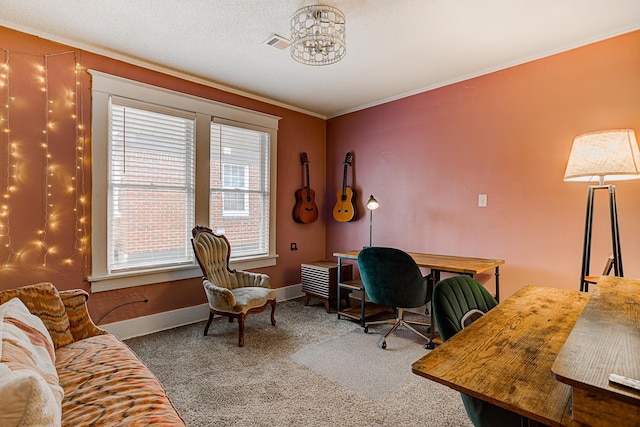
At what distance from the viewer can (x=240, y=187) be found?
3889 mm

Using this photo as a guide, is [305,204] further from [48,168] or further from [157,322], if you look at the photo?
[48,168]

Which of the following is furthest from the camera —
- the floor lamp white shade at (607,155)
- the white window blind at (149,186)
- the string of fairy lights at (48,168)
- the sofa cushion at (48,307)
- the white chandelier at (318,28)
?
the white window blind at (149,186)

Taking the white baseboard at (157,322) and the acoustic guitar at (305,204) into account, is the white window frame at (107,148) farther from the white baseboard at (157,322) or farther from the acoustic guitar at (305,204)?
the acoustic guitar at (305,204)

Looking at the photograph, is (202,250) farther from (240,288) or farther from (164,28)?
(164,28)

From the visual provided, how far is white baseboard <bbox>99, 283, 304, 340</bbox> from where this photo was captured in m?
2.99

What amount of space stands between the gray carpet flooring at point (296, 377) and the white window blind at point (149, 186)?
0.78m

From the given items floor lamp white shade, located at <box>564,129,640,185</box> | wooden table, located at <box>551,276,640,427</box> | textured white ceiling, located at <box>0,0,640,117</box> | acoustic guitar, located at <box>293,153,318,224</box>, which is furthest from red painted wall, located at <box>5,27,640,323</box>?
wooden table, located at <box>551,276,640,427</box>

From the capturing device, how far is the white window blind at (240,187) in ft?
12.1

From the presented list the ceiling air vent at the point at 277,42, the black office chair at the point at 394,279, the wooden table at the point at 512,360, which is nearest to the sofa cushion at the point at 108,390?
the wooden table at the point at 512,360

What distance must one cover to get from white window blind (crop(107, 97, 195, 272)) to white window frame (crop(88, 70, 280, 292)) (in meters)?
0.06

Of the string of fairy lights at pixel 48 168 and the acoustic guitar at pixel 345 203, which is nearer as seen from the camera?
the string of fairy lights at pixel 48 168

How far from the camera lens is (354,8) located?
2.25 metres

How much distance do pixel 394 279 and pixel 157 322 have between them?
2262 millimetres

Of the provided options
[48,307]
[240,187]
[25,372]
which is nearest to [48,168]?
[48,307]
